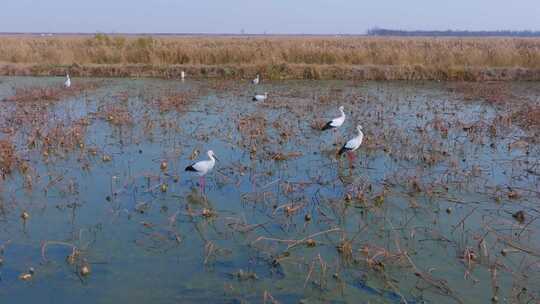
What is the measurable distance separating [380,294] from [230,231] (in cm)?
228

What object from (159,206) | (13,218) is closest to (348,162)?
(159,206)

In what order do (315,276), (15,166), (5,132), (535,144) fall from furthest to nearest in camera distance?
(5,132) < (535,144) < (15,166) < (315,276)

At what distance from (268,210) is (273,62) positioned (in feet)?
56.9

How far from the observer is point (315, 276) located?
17.1 ft

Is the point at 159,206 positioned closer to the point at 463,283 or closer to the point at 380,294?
the point at 380,294

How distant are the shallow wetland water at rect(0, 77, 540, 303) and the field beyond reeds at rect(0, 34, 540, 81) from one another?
9.03 meters

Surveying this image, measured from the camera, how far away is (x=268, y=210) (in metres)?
6.98

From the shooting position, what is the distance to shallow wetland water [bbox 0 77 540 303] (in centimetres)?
505

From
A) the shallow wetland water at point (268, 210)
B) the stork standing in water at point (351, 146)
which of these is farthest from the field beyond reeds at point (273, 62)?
the stork standing in water at point (351, 146)

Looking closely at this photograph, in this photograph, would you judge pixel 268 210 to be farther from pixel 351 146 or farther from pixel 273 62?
pixel 273 62

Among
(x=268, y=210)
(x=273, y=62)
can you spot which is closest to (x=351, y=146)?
(x=268, y=210)

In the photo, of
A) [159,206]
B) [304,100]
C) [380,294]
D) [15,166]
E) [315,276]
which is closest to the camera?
[380,294]

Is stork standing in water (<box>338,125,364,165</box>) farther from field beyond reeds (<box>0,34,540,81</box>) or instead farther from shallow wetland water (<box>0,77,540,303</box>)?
field beyond reeds (<box>0,34,540,81</box>)

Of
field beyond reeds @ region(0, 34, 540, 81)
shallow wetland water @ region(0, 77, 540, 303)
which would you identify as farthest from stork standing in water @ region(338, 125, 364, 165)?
field beyond reeds @ region(0, 34, 540, 81)
